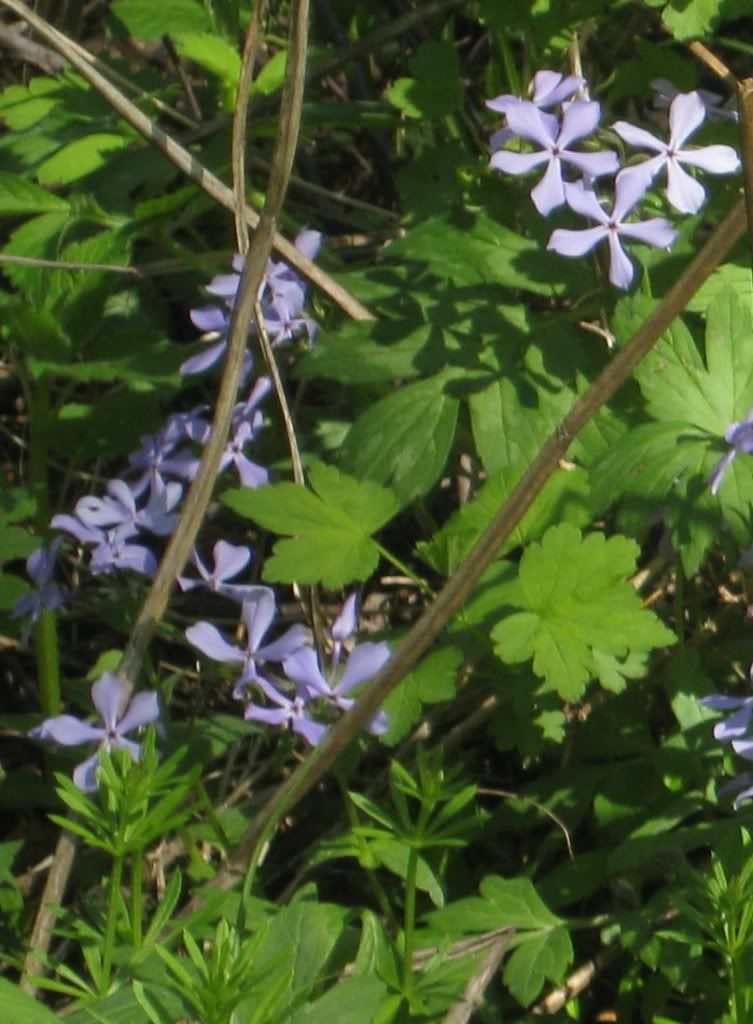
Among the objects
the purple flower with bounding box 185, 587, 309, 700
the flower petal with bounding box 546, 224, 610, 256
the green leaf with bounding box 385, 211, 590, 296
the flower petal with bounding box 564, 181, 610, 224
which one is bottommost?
the purple flower with bounding box 185, 587, 309, 700

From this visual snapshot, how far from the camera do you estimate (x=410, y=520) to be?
2.61 m

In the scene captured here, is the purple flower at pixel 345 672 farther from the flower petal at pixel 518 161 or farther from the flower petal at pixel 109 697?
the flower petal at pixel 518 161

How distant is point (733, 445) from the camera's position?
171 cm

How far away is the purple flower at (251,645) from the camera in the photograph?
1.77 metres

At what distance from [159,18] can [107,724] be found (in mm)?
1060

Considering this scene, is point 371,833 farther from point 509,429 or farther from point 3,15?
point 3,15

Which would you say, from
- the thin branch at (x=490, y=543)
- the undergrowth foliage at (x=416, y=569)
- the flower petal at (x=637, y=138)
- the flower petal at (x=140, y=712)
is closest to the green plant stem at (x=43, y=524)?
the undergrowth foliage at (x=416, y=569)

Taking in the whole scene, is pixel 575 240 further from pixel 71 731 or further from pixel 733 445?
pixel 71 731

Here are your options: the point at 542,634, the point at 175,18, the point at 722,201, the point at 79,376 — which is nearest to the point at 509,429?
the point at 542,634

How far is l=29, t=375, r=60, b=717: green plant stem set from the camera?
215 centimetres

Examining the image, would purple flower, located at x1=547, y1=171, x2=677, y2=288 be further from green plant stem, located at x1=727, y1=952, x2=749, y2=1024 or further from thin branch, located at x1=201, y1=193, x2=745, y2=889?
green plant stem, located at x1=727, y1=952, x2=749, y2=1024

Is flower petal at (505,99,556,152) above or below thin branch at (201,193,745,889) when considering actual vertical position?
above

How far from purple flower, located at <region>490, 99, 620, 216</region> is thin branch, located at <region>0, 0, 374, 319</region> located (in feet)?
1.08

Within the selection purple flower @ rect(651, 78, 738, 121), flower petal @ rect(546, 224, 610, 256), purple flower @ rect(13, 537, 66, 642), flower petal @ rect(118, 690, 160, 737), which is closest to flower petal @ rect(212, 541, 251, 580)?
flower petal @ rect(118, 690, 160, 737)
